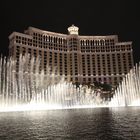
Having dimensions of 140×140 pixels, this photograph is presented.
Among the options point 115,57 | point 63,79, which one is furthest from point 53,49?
point 115,57

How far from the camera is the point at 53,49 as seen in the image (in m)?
147

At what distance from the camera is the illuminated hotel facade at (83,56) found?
143375 millimetres

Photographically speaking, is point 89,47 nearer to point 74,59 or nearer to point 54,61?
point 74,59

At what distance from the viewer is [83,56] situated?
156250 millimetres

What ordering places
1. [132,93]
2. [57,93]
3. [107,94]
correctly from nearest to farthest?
[132,93], [57,93], [107,94]

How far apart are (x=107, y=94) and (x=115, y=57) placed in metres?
46.8

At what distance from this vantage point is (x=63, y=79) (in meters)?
147

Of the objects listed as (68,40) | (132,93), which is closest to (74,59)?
(68,40)

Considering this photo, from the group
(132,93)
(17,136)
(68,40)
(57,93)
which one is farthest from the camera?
(68,40)

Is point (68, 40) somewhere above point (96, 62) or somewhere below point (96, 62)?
above

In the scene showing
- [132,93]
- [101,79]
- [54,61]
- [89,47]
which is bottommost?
[132,93]

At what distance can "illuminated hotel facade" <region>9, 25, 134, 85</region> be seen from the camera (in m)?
143

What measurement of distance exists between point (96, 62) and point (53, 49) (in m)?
31.1

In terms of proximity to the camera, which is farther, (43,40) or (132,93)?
(43,40)
